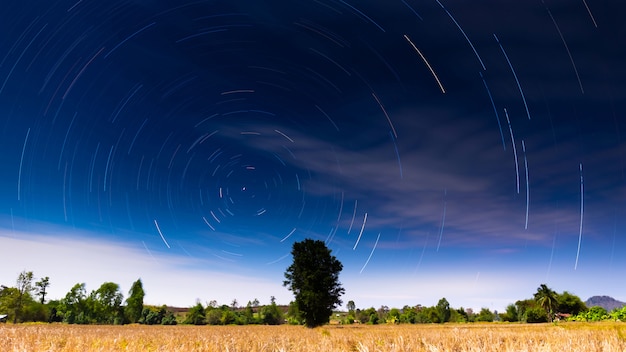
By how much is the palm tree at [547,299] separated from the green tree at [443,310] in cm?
4665

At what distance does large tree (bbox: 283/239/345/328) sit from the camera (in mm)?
59281

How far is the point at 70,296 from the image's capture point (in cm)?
12000

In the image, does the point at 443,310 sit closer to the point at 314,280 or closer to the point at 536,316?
the point at 536,316

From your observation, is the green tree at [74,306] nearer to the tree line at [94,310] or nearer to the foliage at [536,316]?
the tree line at [94,310]

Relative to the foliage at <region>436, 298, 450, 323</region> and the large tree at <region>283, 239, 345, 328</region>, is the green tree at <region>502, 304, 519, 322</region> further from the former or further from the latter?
the large tree at <region>283, 239, 345, 328</region>

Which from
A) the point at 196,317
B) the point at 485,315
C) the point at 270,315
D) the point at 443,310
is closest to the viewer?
the point at 196,317

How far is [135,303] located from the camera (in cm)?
12962

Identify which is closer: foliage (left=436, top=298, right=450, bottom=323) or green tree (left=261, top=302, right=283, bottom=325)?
green tree (left=261, top=302, right=283, bottom=325)

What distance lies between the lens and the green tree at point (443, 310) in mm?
168488

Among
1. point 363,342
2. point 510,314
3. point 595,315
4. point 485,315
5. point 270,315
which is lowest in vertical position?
point 485,315

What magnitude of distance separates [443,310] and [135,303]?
151585mm

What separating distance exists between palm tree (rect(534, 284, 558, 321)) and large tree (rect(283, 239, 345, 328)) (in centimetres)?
12087

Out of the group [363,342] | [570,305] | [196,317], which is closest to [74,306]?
[196,317]

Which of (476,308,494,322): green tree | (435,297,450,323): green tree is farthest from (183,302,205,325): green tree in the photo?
A: (476,308,494,322): green tree
